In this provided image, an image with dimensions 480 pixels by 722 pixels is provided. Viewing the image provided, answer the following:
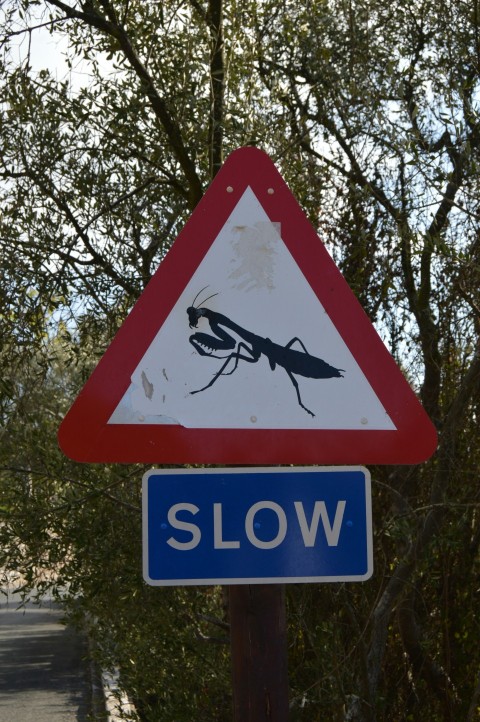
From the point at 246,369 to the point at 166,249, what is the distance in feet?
10.7

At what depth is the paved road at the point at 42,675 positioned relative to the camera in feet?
38.2

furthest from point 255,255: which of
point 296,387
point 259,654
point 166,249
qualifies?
A: point 166,249

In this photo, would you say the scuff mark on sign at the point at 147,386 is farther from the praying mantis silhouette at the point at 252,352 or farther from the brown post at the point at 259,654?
the brown post at the point at 259,654

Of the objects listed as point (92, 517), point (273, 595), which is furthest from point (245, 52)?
point (273, 595)

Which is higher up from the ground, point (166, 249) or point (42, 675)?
point (166, 249)

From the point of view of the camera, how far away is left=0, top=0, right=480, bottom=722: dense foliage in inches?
207

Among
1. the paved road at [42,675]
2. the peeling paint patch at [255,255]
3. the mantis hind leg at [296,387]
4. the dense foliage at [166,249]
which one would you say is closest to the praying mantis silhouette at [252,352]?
the mantis hind leg at [296,387]

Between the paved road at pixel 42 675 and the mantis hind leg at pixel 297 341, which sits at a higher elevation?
the mantis hind leg at pixel 297 341

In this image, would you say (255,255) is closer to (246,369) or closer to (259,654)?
(246,369)

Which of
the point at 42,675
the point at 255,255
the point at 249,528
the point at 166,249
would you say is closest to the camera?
the point at 249,528

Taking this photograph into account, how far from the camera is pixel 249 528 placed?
242cm

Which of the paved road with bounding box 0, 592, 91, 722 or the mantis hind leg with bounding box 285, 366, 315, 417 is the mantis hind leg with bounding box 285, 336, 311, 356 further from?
the paved road with bounding box 0, 592, 91, 722

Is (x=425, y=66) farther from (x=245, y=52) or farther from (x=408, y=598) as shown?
(x=408, y=598)

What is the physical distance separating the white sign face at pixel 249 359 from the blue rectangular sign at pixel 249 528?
13 cm
